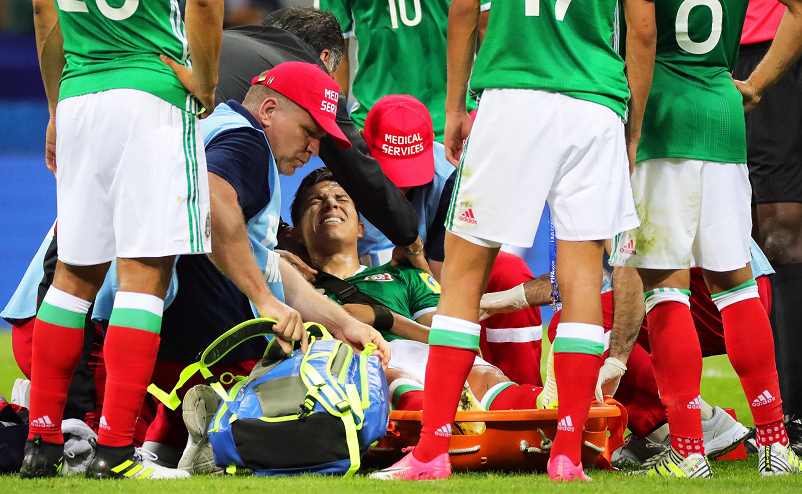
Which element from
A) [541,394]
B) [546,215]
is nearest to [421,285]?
[541,394]

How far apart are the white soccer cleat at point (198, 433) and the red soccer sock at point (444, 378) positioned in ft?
2.22

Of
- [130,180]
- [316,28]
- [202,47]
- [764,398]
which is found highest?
[316,28]

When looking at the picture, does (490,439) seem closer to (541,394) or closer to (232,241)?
(541,394)

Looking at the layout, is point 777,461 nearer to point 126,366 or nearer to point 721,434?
point 721,434

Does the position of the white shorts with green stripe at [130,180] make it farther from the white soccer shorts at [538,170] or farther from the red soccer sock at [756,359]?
the red soccer sock at [756,359]

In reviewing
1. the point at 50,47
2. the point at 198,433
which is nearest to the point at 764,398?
the point at 198,433

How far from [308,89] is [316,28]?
1.55 m

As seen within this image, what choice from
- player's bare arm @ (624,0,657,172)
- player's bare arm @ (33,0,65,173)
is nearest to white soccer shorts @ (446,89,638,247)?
player's bare arm @ (624,0,657,172)

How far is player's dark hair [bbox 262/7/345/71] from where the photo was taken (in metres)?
4.66

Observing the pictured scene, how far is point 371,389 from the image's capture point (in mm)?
2695

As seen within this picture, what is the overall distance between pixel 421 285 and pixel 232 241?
1312 mm

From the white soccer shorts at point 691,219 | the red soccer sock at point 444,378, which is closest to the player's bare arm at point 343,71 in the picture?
the white soccer shorts at point 691,219

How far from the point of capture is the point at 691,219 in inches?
109

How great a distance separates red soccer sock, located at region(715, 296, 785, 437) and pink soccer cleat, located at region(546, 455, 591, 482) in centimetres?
68
